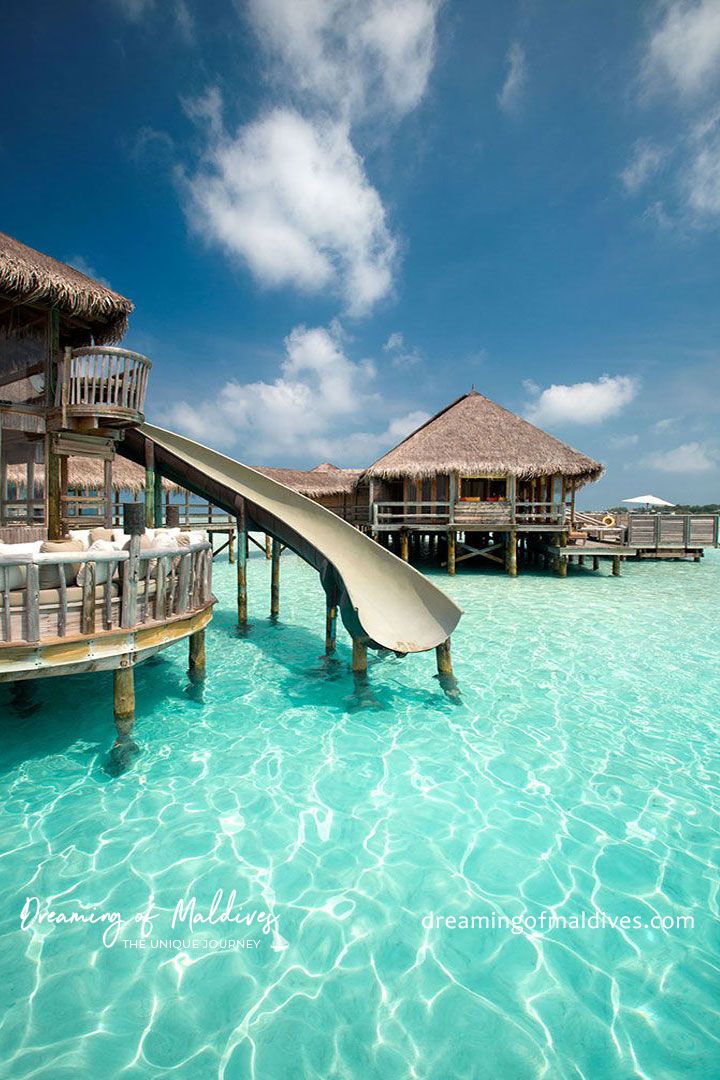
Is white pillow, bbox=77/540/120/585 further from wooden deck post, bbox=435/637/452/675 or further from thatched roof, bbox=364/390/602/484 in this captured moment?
thatched roof, bbox=364/390/602/484

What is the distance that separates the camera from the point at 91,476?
20.1 m

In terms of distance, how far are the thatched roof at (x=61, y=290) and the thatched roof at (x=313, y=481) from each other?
50.9 feet

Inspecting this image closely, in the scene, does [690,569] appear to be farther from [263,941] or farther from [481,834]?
[263,941]

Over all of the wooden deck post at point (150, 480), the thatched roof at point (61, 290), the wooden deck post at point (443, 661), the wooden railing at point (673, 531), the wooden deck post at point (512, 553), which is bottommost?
the wooden deck post at point (443, 661)

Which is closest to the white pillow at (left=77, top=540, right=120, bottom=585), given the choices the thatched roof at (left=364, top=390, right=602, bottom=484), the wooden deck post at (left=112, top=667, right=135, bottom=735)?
the wooden deck post at (left=112, top=667, right=135, bottom=735)

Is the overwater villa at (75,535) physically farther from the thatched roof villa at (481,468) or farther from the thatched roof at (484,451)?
the thatched roof at (484,451)

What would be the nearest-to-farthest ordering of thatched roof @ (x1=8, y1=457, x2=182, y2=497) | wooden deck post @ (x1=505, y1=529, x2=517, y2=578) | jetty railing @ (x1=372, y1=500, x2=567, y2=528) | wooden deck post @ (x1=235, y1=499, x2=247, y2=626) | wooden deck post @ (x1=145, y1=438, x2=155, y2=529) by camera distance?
wooden deck post @ (x1=235, y1=499, x2=247, y2=626) < wooden deck post @ (x1=145, y1=438, x2=155, y2=529) < jetty railing @ (x1=372, y1=500, x2=567, y2=528) < wooden deck post @ (x1=505, y1=529, x2=517, y2=578) < thatched roof @ (x1=8, y1=457, x2=182, y2=497)

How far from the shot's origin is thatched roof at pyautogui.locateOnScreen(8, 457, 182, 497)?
19438mm

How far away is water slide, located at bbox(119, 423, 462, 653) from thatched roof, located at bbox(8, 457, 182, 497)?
11401mm

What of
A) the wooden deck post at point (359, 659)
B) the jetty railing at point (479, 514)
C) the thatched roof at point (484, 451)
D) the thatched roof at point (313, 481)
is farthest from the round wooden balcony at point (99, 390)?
the thatched roof at point (313, 481)

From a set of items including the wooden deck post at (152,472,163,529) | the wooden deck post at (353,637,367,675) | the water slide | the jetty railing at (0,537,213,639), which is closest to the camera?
the jetty railing at (0,537,213,639)

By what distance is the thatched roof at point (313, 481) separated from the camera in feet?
84.7

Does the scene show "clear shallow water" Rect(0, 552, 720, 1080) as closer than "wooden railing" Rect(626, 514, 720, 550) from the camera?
Yes

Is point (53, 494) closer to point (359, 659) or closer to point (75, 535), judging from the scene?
point (75, 535)
